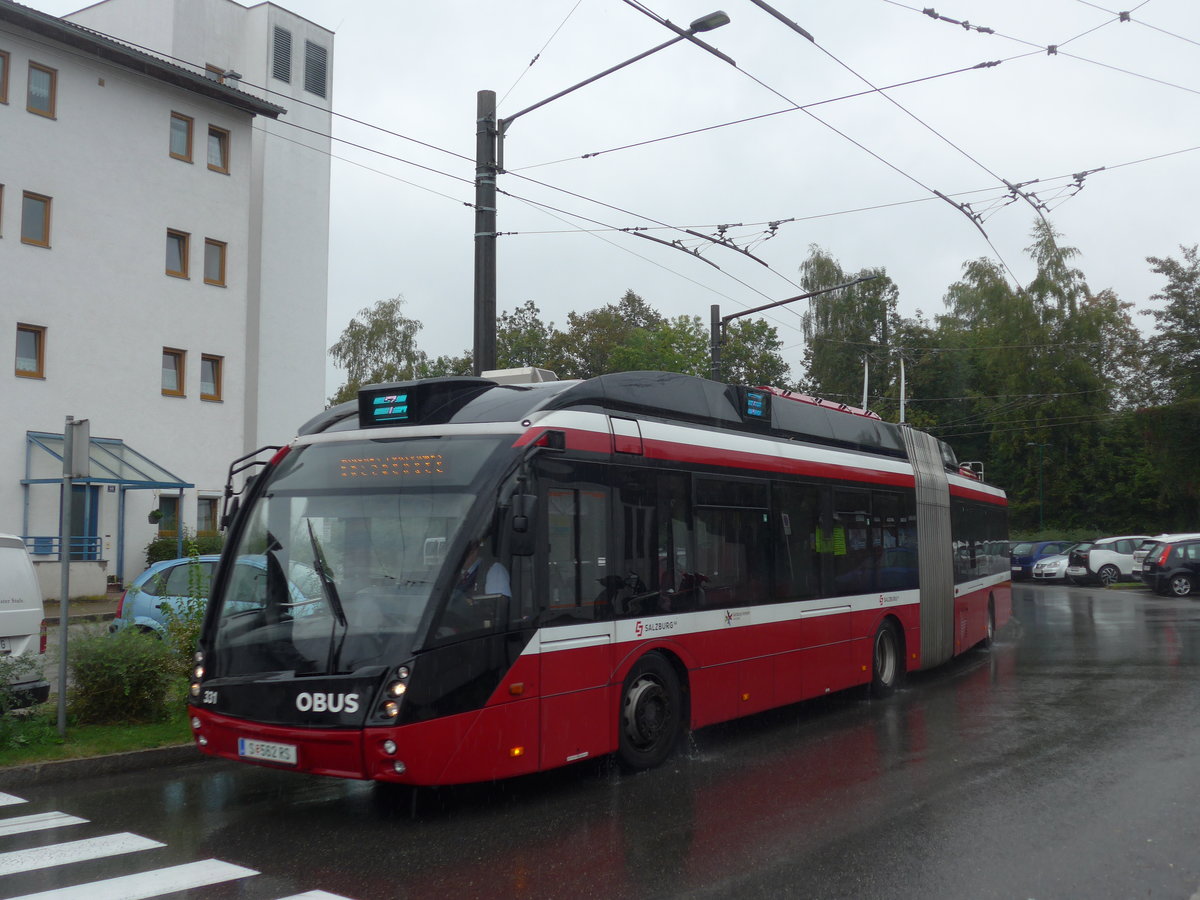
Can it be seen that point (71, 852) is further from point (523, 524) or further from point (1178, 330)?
point (1178, 330)

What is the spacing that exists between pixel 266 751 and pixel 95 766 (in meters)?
2.41

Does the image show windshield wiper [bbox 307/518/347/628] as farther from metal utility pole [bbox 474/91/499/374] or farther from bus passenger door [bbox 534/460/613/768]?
metal utility pole [bbox 474/91/499/374]

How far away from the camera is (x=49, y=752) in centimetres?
844

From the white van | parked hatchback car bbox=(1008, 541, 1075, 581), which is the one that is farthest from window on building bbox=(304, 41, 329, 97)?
the white van

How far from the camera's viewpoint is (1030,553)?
134 ft

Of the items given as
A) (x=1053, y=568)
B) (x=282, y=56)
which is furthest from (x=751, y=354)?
(x=282, y=56)

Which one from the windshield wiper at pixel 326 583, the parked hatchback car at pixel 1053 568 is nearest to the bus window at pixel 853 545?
the windshield wiper at pixel 326 583

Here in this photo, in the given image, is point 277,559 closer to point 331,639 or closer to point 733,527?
point 331,639

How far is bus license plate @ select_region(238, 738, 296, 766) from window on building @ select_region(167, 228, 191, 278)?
26.8 meters

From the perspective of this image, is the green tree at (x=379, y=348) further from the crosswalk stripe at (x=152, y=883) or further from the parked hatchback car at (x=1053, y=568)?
the crosswalk stripe at (x=152, y=883)

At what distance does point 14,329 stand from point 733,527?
76.3 ft

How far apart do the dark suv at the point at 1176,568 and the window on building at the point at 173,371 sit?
27635mm

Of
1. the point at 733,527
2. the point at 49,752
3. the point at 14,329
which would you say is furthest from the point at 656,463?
the point at 14,329

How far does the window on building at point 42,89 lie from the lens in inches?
1090
